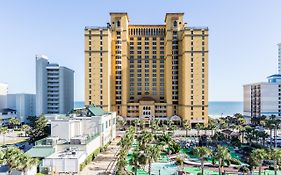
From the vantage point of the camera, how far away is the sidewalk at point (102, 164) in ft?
162

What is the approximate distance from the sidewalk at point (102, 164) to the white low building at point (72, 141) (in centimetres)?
203

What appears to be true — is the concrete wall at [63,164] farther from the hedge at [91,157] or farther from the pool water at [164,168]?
the pool water at [164,168]

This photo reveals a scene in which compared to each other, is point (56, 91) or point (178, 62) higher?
point (178, 62)

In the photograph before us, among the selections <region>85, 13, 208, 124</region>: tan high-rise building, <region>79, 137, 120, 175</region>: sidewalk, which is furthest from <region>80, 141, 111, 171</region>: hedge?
<region>85, 13, 208, 124</region>: tan high-rise building

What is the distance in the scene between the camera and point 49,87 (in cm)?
13888

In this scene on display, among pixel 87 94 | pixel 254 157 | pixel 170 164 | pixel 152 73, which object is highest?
pixel 152 73

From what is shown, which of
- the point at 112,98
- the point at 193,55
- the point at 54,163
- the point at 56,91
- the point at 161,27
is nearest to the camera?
the point at 54,163

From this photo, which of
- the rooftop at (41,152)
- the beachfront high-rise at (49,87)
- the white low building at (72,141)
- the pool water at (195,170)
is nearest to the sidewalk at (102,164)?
the white low building at (72,141)

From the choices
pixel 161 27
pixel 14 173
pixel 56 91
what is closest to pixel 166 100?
pixel 161 27

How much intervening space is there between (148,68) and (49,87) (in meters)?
52.3

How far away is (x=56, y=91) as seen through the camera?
456 ft

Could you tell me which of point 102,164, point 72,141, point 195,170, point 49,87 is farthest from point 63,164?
point 49,87

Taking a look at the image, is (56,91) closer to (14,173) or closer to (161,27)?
(161,27)

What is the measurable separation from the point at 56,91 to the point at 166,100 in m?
57.3
